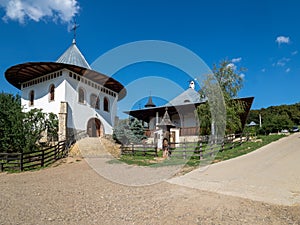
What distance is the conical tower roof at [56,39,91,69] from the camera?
23797mm

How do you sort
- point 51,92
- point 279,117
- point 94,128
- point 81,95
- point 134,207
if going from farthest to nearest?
point 279,117 → point 94,128 → point 81,95 → point 51,92 → point 134,207

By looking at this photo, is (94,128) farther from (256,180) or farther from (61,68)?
(256,180)

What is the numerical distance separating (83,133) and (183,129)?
1038 centimetres

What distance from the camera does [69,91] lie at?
65.9 ft

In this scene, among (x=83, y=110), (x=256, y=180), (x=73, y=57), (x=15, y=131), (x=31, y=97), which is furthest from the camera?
(x=73, y=57)

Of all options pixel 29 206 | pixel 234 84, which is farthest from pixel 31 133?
pixel 234 84

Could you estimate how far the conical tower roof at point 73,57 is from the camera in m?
23.8

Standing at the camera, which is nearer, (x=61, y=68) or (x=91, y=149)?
(x=91, y=149)

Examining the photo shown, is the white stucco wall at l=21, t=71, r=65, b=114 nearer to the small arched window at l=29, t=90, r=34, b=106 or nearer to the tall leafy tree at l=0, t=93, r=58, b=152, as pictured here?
the small arched window at l=29, t=90, r=34, b=106

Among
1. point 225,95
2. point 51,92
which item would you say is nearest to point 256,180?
point 225,95

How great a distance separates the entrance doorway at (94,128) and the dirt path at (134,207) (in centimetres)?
1572

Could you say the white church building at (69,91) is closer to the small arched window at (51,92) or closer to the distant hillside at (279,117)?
the small arched window at (51,92)

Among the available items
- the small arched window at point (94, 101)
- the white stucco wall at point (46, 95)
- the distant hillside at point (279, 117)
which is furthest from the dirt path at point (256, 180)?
the distant hillside at point (279, 117)

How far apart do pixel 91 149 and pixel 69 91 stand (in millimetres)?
6327
